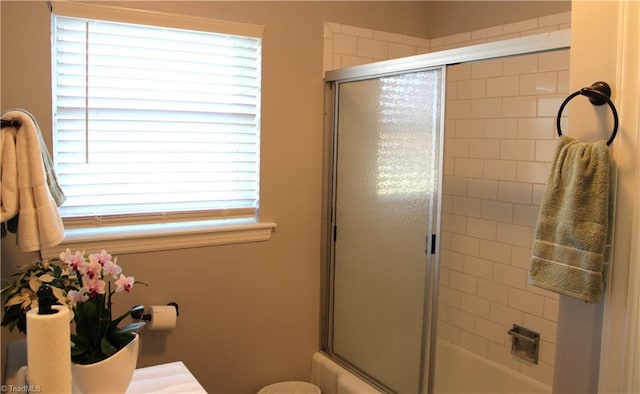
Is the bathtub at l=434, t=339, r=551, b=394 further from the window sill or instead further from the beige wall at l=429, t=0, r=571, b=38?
the beige wall at l=429, t=0, r=571, b=38

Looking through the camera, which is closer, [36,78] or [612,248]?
[612,248]

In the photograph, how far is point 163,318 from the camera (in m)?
2.32

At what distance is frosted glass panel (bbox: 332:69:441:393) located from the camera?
2.34m

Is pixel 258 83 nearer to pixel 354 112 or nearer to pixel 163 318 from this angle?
pixel 354 112

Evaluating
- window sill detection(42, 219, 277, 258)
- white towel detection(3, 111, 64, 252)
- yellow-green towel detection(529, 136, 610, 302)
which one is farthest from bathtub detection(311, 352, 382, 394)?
white towel detection(3, 111, 64, 252)

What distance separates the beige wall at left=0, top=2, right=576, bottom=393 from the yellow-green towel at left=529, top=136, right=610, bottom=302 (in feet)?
4.59

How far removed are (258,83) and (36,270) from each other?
1.32 m

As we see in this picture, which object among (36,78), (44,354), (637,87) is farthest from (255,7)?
(44,354)

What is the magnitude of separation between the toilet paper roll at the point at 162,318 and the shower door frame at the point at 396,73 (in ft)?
2.72

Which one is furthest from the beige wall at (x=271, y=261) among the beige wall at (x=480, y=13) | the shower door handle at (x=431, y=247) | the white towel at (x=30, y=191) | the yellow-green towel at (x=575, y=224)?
the yellow-green towel at (x=575, y=224)

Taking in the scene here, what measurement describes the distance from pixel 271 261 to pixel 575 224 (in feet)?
5.11

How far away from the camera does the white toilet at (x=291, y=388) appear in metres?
2.73

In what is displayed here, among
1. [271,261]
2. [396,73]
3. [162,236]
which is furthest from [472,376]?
[162,236]

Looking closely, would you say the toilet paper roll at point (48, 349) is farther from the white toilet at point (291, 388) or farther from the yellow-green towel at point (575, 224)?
the white toilet at point (291, 388)
